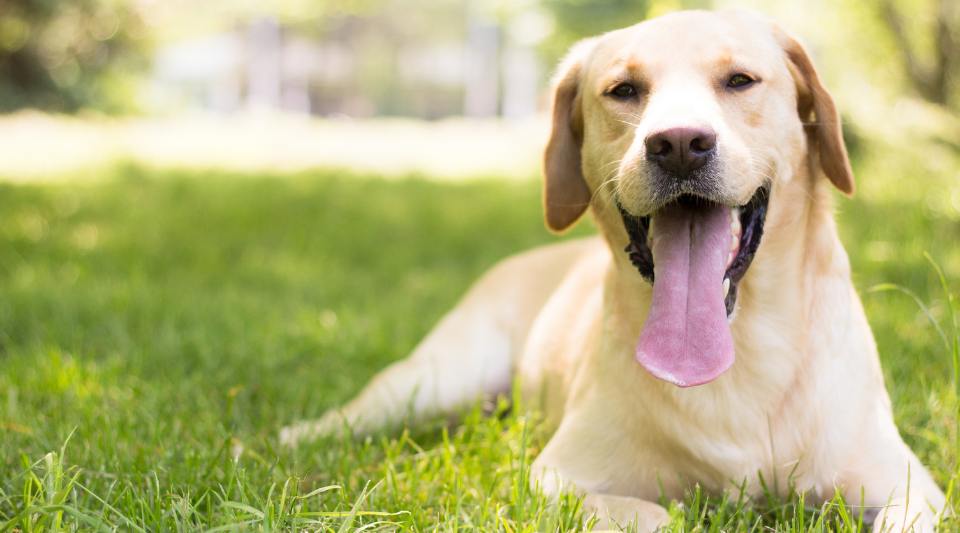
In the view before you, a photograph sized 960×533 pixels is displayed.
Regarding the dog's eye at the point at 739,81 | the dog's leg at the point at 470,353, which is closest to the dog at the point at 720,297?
the dog's eye at the point at 739,81

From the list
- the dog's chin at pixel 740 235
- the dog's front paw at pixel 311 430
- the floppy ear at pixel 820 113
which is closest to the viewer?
the dog's chin at pixel 740 235

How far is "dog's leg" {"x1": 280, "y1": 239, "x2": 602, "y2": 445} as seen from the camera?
2.87 metres

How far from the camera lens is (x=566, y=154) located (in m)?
2.58

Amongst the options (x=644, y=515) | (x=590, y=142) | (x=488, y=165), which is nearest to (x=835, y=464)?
(x=644, y=515)

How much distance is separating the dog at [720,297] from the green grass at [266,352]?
0.45 feet

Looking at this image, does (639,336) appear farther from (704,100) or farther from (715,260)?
(704,100)

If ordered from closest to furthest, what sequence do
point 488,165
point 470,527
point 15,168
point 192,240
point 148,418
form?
1. point 470,527
2. point 148,418
3. point 192,240
4. point 15,168
5. point 488,165

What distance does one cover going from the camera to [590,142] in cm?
241

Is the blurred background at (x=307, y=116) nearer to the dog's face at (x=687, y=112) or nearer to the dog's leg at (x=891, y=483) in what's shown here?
the dog's face at (x=687, y=112)

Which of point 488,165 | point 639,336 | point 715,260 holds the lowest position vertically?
point 488,165

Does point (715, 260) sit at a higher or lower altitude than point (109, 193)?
higher

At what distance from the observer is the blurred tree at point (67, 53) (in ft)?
52.8

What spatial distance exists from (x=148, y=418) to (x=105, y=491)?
2.12 ft

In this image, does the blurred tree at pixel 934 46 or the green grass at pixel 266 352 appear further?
the blurred tree at pixel 934 46
